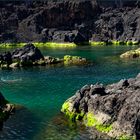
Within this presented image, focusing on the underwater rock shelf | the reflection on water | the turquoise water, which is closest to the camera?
the reflection on water

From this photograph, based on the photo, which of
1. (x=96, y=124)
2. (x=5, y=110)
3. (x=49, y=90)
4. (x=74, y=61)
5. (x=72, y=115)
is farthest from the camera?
(x=74, y=61)

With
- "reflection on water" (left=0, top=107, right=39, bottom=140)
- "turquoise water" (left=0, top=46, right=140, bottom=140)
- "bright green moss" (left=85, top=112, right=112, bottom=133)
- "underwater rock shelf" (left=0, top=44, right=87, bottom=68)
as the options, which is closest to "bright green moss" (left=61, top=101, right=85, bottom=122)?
"turquoise water" (left=0, top=46, right=140, bottom=140)

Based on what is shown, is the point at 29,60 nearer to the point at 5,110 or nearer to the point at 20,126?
the point at 5,110

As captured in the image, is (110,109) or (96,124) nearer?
(96,124)

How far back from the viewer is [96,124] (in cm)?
6706

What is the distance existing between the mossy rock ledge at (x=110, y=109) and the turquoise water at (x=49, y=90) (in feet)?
10.5

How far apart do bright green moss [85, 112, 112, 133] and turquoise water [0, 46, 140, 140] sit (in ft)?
9.08

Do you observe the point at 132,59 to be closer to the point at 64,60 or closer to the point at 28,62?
the point at 64,60

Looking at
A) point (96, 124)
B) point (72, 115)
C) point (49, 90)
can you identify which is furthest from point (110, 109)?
point (49, 90)

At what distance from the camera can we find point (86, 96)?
244 ft

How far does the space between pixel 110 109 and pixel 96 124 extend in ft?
10.8

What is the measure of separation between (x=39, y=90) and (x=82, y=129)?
1553 inches

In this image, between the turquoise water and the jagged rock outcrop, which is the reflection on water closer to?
the turquoise water

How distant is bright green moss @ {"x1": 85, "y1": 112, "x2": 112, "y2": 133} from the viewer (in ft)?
213
